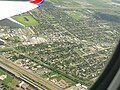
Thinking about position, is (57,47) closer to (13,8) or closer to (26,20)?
(26,20)

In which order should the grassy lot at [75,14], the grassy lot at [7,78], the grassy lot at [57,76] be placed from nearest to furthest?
the grassy lot at [7,78] < the grassy lot at [57,76] < the grassy lot at [75,14]

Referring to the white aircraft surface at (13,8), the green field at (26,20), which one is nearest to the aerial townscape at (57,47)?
the green field at (26,20)

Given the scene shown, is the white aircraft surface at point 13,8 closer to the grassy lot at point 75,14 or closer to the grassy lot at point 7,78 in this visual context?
the grassy lot at point 7,78

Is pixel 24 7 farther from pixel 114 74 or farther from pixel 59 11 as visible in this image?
pixel 59 11

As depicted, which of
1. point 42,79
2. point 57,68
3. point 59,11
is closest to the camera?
point 42,79

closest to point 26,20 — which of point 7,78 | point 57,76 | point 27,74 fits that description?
point 27,74

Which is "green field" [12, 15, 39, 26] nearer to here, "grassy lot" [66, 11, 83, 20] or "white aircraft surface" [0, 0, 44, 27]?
"grassy lot" [66, 11, 83, 20]

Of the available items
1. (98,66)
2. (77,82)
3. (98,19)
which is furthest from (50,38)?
(98,19)

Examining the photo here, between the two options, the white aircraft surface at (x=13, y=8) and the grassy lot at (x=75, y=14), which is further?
the grassy lot at (x=75, y=14)
